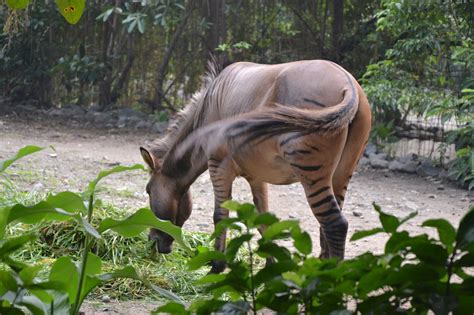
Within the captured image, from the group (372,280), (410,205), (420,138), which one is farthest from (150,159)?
(420,138)

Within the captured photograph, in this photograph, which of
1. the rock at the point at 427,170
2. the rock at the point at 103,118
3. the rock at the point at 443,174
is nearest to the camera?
the rock at the point at 443,174

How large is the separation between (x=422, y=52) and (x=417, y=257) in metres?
8.26

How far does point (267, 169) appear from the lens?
4.71 meters

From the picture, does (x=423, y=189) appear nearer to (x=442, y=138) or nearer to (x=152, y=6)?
(x=442, y=138)

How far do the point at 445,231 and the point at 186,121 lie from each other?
3.93 metres

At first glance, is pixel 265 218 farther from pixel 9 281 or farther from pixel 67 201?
pixel 67 201

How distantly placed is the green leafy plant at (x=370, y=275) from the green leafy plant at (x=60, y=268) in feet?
1.34

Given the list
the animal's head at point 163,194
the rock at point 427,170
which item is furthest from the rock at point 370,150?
the animal's head at point 163,194

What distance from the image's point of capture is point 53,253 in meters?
5.16

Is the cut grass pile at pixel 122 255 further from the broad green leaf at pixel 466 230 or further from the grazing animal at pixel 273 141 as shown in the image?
the broad green leaf at pixel 466 230

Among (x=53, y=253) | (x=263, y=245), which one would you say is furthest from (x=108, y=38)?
(x=263, y=245)

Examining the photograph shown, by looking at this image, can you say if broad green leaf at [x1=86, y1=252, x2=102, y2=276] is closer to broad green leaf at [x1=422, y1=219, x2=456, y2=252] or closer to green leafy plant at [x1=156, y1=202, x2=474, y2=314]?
green leafy plant at [x1=156, y1=202, x2=474, y2=314]

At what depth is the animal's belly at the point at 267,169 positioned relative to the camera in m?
4.57

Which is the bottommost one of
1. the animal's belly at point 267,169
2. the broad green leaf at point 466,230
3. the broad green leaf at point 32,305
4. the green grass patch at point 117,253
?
the green grass patch at point 117,253
